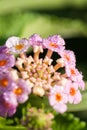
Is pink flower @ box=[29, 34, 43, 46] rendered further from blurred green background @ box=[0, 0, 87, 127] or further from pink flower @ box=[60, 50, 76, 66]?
blurred green background @ box=[0, 0, 87, 127]

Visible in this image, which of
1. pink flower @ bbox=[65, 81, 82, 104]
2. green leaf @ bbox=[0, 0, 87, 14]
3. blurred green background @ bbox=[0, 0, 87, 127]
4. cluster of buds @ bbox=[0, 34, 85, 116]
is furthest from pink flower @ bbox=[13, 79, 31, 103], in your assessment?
green leaf @ bbox=[0, 0, 87, 14]

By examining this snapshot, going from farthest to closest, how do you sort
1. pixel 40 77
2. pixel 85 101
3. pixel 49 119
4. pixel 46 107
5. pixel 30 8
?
pixel 30 8 → pixel 85 101 → pixel 46 107 → pixel 40 77 → pixel 49 119

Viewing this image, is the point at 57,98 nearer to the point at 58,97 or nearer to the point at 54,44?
the point at 58,97

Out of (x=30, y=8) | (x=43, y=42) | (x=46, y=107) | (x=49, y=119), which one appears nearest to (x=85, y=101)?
(x=46, y=107)

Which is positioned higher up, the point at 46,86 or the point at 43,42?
the point at 43,42

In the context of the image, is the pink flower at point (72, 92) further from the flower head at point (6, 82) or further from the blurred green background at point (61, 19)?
the blurred green background at point (61, 19)

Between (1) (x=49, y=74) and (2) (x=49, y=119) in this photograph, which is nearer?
(2) (x=49, y=119)

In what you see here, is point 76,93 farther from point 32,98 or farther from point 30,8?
point 30,8

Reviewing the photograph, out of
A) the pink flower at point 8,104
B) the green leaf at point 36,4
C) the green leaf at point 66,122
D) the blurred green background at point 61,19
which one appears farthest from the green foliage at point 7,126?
the green leaf at point 36,4
